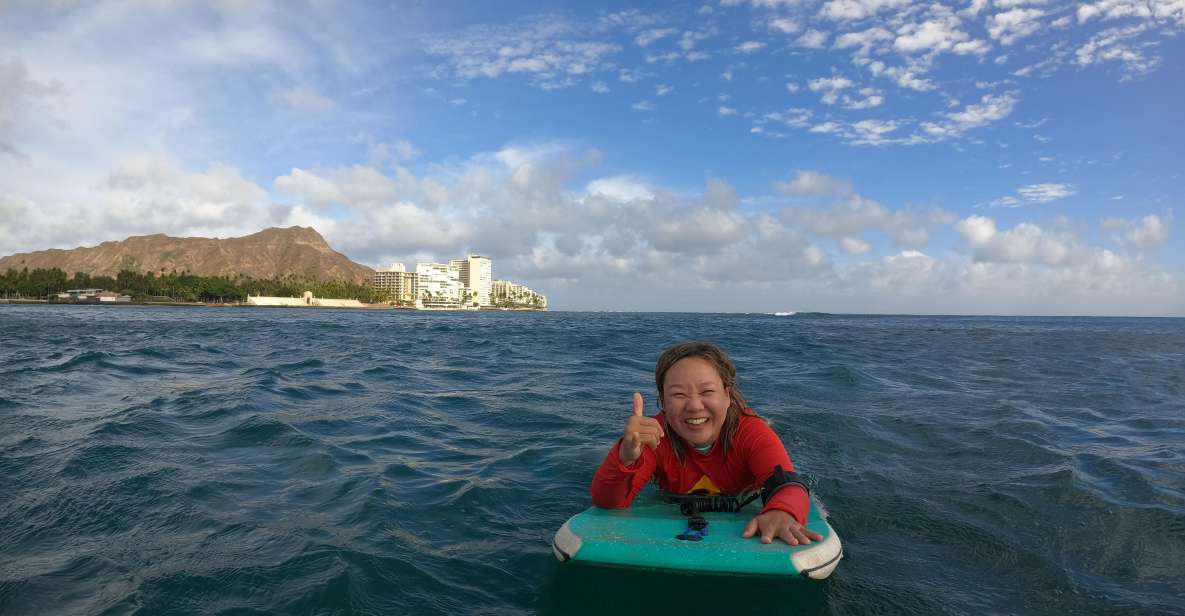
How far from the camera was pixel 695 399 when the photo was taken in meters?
3.85

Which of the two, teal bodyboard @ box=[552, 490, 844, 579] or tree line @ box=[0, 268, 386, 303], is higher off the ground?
tree line @ box=[0, 268, 386, 303]

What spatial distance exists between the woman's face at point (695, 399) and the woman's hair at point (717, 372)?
6cm

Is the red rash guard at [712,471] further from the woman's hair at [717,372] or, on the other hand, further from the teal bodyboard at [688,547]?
the teal bodyboard at [688,547]

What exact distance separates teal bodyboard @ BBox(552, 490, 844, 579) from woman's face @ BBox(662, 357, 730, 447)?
0.59 m

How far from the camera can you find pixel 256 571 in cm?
349

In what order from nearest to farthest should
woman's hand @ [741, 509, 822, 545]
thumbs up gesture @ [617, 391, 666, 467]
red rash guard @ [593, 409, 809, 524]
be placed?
1. woman's hand @ [741, 509, 822, 545]
2. thumbs up gesture @ [617, 391, 666, 467]
3. red rash guard @ [593, 409, 809, 524]

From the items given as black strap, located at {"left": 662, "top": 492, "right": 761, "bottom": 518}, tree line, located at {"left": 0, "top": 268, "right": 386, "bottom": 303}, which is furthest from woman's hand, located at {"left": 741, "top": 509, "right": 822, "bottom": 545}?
tree line, located at {"left": 0, "top": 268, "right": 386, "bottom": 303}

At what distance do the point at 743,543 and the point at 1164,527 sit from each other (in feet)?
12.6

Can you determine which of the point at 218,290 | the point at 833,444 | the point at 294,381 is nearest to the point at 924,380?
the point at 833,444

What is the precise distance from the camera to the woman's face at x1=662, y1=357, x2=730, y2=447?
3.87 m

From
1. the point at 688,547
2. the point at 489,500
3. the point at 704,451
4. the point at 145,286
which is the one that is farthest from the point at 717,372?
the point at 145,286

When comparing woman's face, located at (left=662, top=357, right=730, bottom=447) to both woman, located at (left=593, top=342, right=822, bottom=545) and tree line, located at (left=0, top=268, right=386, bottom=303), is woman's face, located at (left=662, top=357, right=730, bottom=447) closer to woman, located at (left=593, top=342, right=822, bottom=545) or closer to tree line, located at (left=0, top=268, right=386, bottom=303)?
woman, located at (left=593, top=342, right=822, bottom=545)

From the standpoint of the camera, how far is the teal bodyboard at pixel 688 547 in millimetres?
3156

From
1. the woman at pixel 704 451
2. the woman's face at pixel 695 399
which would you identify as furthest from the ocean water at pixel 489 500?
the woman's face at pixel 695 399
